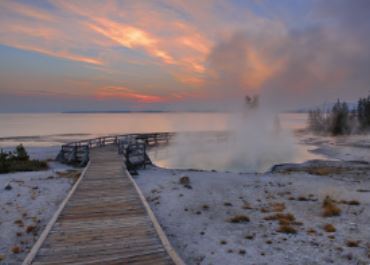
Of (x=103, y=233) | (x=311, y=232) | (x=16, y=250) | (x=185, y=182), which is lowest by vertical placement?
(x=311, y=232)

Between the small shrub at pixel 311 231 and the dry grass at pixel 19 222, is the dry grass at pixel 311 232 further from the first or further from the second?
the dry grass at pixel 19 222

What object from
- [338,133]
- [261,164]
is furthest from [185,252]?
[338,133]

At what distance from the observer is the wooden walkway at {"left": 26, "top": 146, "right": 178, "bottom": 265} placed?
682cm

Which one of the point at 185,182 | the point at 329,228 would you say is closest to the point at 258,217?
the point at 329,228

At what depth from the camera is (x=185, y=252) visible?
839 cm

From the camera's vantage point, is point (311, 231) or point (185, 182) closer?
point (311, 231)

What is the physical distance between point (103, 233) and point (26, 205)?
618cm

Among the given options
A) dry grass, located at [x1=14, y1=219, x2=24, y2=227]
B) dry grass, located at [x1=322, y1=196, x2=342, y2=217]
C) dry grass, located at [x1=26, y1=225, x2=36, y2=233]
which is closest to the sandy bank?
dry grass, located at [x1=322, y1=196, x2=342, y2=217]

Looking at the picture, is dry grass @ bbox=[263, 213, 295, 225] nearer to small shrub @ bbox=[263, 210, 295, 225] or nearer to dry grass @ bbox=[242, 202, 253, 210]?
small shrub @ bbox=[263, 210, 295, 225]

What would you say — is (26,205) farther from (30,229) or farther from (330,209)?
(330,209)

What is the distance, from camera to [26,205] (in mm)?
12555

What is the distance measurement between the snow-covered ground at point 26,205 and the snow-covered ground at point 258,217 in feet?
13.9

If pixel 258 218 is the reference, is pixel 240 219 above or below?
above

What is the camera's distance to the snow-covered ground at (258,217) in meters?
8.29
